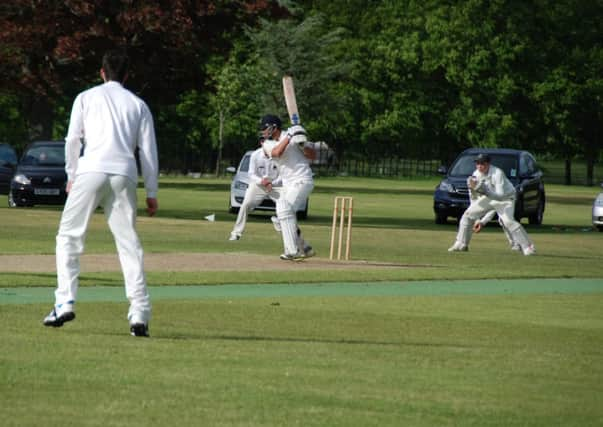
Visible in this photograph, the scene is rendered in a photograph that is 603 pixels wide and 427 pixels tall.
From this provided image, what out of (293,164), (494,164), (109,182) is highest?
(109,182)

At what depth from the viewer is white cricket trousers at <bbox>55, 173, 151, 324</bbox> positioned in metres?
10.8

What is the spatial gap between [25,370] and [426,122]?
8289 centimetres

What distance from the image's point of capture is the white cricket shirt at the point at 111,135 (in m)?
10.8

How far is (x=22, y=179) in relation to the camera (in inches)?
1435

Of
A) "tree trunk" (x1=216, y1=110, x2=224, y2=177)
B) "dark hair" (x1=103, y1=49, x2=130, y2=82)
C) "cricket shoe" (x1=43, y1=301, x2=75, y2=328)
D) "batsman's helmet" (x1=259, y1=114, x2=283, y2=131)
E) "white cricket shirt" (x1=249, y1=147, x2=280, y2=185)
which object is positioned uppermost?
"dark hair" (x1=103, y1=49, x2=130, y2=82)

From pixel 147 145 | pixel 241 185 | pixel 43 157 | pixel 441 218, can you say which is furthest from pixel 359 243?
A: pixel 147 145

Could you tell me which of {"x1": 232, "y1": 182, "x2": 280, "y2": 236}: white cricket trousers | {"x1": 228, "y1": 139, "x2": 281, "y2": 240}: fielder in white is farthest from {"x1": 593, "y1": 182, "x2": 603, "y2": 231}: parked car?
{"x1": 232, "y1": 182, "x2": 280, "y2": 236}: white cricket trousers

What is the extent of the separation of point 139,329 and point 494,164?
999 inches

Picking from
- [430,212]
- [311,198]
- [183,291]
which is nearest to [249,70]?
[311,198]

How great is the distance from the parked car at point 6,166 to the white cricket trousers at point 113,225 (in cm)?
3168

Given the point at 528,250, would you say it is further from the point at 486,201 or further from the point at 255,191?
the point at 255,191

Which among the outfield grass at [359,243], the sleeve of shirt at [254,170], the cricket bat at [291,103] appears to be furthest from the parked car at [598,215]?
the cricket bat at [291,103]

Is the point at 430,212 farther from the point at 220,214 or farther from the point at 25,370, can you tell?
the point at 25,370

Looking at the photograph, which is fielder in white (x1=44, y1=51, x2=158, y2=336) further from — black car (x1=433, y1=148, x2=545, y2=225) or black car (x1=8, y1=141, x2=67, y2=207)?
black car (x1=8, y1=141, x2=67, y2=207)
